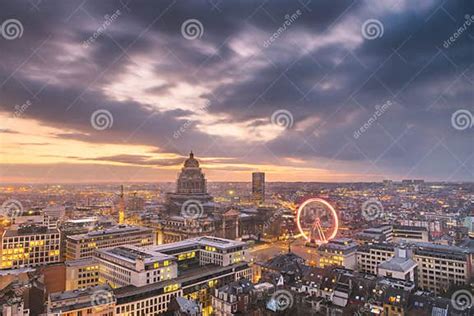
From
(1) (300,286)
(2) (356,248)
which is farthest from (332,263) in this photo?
(1) (300,286)

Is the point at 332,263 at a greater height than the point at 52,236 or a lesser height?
lesser

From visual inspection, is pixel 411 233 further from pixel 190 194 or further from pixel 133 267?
pixel 133 267

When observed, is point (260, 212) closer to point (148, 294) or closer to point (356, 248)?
point (356, 248)

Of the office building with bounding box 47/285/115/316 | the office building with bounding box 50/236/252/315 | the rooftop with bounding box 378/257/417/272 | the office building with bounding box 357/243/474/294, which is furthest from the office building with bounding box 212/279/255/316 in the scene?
the office building with bounding box 357/243/474/294

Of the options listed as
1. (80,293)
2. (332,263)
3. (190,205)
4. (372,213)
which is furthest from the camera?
(372,213)

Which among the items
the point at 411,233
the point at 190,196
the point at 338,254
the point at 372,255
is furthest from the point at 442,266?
the point at 190,196

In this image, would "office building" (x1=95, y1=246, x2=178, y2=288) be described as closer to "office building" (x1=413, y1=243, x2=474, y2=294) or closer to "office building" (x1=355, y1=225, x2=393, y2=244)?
"office building" (x1=413, y1=243, x2=474, y2=294)

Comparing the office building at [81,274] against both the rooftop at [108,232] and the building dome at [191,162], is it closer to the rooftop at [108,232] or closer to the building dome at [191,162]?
the rooftop at [108,232]
